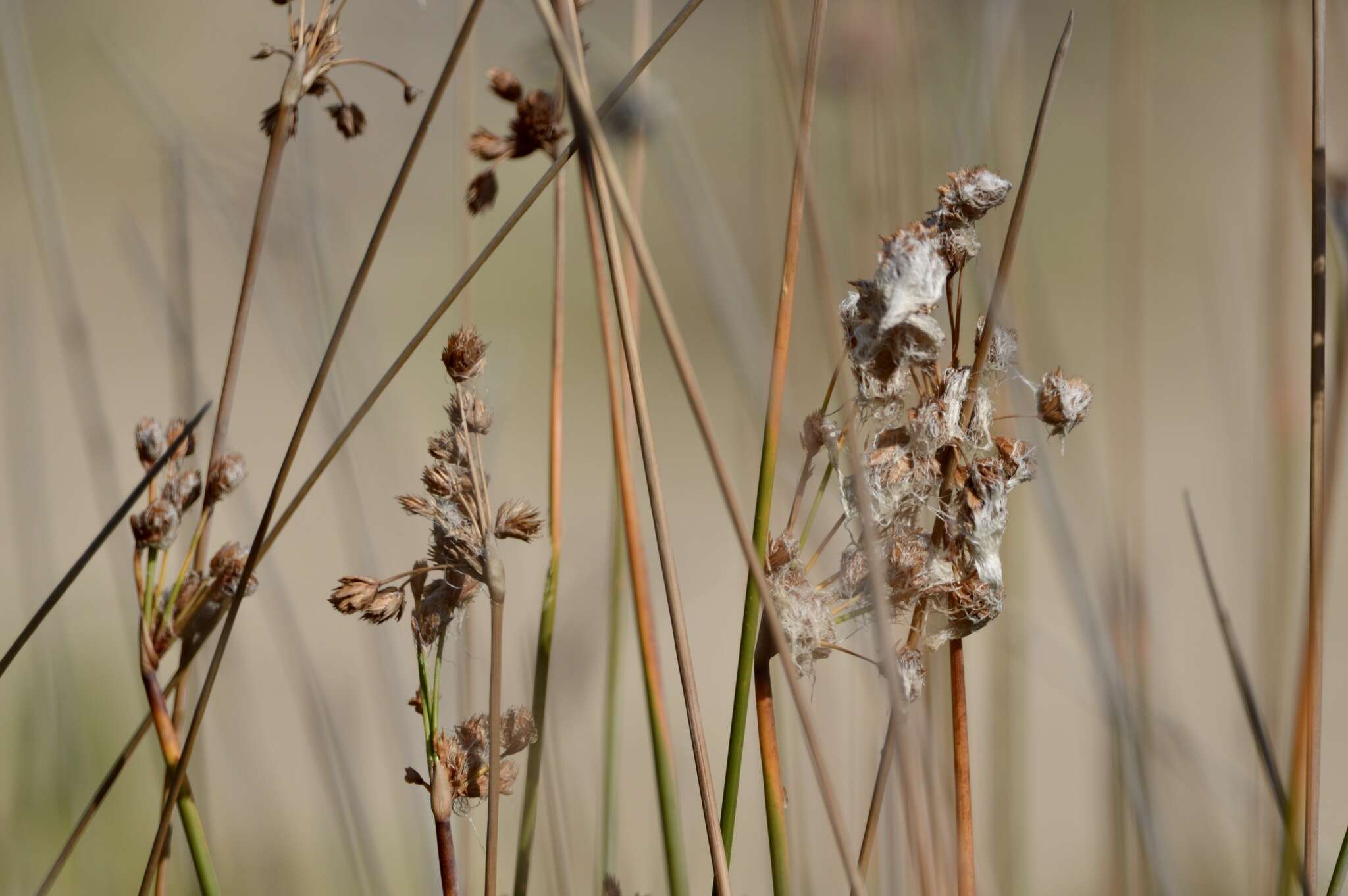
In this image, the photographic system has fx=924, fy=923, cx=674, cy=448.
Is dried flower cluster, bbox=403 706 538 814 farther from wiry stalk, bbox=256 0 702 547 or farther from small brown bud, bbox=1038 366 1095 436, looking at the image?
small brown bud, bbox=1038 366 1095 436

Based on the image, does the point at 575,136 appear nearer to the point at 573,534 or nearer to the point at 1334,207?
the point at 1334,207

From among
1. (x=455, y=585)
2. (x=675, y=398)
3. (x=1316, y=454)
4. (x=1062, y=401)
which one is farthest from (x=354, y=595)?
(x=675, y=398)

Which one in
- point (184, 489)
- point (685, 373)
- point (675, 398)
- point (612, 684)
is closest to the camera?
point (685, 373)

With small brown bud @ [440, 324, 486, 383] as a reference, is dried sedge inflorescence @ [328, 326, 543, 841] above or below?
below

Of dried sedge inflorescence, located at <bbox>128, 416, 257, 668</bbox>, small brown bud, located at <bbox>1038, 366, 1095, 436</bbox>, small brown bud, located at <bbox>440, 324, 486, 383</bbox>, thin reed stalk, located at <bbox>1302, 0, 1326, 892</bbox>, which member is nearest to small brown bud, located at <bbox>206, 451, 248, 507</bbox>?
dried sedge inflorescence, located at <bbox>128, 416, 257, 668</bbox>

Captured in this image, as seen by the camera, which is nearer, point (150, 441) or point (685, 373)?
point (685, 373)

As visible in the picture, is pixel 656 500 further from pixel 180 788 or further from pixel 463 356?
pixel 180 788

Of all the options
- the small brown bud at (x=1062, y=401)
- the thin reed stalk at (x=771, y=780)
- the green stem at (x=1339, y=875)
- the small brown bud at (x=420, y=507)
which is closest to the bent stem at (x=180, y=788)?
the small brown bud at (x=420, y=507)
